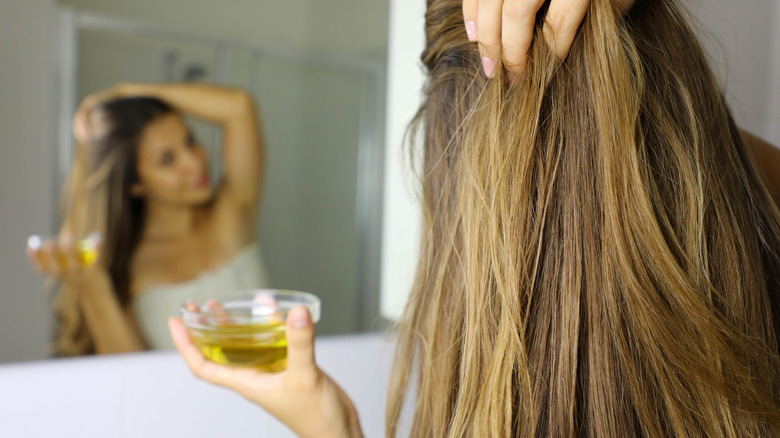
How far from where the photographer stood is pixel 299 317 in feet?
1.40

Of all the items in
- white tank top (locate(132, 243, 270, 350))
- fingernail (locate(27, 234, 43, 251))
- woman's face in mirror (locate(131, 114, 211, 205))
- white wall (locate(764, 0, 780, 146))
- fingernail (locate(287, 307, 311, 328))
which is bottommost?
white tank top (locate(132, 243, 270, 350))

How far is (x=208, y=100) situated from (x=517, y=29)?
98 centimetres

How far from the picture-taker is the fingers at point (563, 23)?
0.34 m

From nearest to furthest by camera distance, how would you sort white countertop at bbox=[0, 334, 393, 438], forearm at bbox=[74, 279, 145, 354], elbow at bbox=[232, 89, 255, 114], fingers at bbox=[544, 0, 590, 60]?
1. fingers at bbox=[544, 0, 590, 60]
2. white countertop at bbox=[0, 334, 393, 438]
3. forearm at bbox=[74, 279, 145, 354]
4. elbow at bbox=[232, 89, 255, 114]

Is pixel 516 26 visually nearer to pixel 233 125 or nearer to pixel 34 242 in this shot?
pixel 34 242

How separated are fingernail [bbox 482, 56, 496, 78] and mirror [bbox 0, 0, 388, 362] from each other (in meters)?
0.67

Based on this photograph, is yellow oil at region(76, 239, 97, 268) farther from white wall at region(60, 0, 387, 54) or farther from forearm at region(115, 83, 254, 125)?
white wall at region(60, 0, 387, 54)

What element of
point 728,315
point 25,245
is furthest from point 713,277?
point 25,245

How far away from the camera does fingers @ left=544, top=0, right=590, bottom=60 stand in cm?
34

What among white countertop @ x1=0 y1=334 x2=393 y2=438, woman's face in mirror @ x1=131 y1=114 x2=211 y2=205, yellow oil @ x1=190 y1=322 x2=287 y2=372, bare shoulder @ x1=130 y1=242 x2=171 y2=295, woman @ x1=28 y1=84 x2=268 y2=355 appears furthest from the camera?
woman's face in mirror @ x1=131 y1=114 x2=211 y2=205

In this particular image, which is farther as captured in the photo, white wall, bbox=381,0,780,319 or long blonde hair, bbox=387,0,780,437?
white wall, bbox=381,0,780,319

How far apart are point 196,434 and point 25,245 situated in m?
0.42

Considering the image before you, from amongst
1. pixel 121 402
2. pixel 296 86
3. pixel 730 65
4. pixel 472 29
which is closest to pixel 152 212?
pixel 296 86

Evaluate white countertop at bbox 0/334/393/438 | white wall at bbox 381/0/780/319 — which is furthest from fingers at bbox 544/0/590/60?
white countertop at bbox 0/334/393/438
